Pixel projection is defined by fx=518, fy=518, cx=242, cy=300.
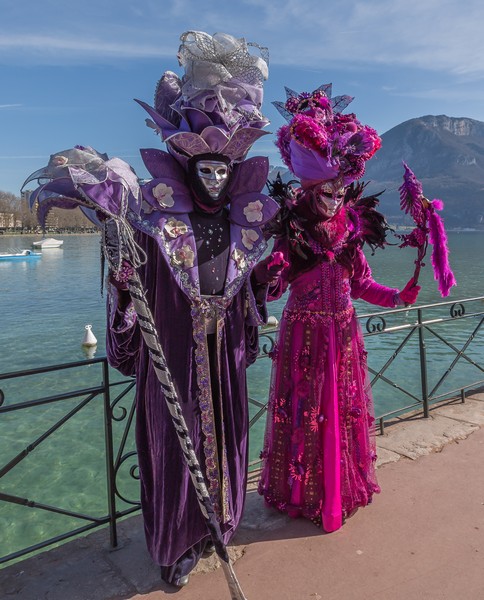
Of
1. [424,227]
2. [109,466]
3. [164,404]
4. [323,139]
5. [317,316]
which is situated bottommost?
[109,466]

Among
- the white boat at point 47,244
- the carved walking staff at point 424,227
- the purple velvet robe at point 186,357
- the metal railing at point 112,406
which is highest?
the carved walking staff at point 424,227

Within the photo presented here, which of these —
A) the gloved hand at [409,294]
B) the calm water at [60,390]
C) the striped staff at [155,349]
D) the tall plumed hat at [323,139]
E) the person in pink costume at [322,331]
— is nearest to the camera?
the striped staff at [155,349]

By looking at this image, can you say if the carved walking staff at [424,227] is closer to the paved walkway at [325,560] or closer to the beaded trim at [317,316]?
the beaded trim at [317,316]

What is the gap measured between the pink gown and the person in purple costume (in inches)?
16.5

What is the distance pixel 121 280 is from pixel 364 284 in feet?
5.01

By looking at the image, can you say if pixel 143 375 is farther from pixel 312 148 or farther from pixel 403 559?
pixel 403 559

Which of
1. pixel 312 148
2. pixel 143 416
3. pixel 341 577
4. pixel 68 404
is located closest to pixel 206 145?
pixel 312 148

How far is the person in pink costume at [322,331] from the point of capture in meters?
2.49

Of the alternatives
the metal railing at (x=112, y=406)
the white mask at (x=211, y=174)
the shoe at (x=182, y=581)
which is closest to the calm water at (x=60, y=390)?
the metal railing at (x=112, y=406)

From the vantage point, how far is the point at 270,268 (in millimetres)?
2172

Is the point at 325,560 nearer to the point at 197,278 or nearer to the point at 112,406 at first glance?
the point at 112,406

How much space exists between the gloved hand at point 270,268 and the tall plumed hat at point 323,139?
1.75ft

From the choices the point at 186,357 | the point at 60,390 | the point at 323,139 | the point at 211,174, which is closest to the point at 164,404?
the point at 186,357

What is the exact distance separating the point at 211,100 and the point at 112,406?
149cm
